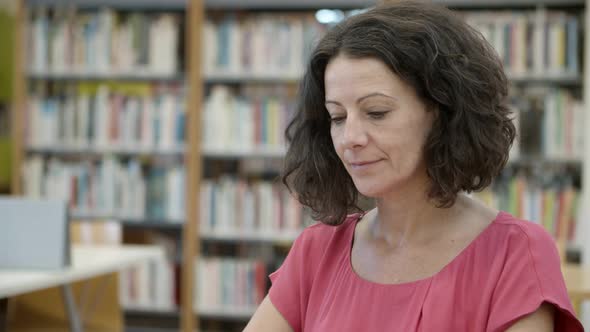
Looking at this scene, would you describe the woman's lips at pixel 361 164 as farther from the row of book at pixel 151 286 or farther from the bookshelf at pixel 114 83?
the row of book at pixel 151 286

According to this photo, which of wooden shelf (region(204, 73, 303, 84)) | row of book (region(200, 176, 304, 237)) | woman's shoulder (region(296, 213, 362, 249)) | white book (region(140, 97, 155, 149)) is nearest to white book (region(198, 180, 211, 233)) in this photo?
row of book (region(200, 176, 304, 237))

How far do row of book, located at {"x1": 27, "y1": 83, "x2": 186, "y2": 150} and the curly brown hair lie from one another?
3.02 metres

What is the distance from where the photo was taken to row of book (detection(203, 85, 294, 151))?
13.4 ft

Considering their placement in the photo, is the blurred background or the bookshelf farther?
the bookshelf

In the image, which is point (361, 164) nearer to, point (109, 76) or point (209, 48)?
point (209, 48)

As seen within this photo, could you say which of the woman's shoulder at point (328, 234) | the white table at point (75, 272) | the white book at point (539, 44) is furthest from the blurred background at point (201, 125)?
the woman's shoulder at point (328, 234)

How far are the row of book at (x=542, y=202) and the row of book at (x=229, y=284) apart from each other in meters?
1.32

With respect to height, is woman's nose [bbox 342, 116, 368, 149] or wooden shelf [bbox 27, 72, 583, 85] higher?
wooden shelf [bbox 27, 72, 583, 85]

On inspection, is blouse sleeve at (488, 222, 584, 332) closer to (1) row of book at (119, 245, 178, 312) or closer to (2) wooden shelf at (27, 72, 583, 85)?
(2) wooden shelf at (27, 72, 583, 85)

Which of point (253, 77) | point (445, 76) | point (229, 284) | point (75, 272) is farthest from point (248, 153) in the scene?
point (445, 76)

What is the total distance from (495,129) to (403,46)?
209 millimetres

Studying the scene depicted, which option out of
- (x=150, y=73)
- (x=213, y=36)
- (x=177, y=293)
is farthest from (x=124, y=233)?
(x=213, y=36)

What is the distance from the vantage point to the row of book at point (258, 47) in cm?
408

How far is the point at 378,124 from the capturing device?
118 centimetres
